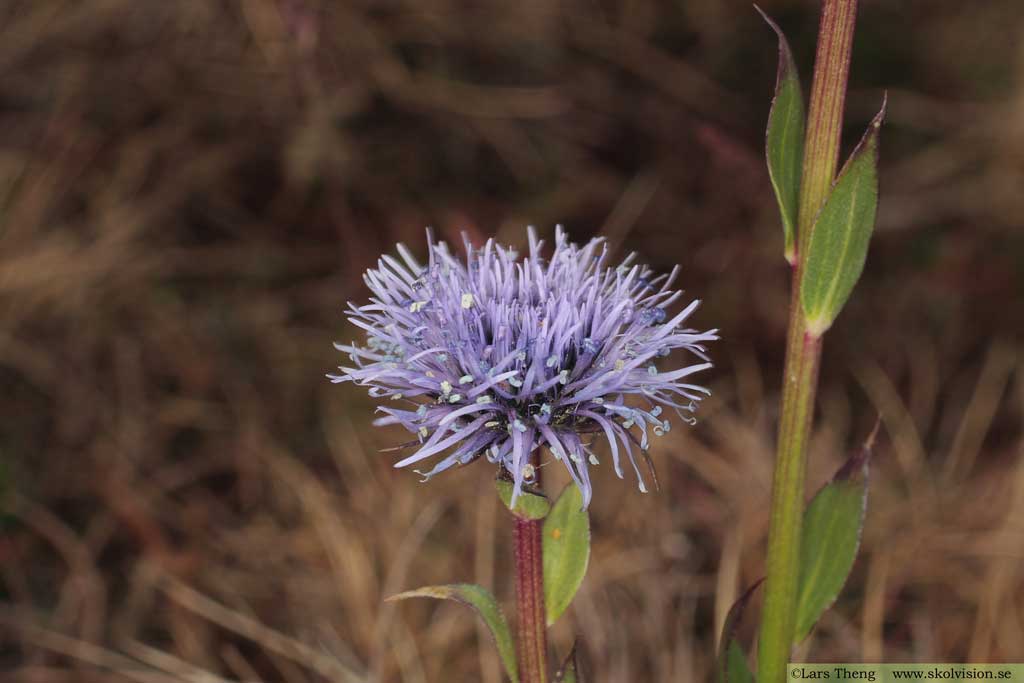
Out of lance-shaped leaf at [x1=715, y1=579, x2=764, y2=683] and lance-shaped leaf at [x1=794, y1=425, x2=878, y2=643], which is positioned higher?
lance-shaped leaf at [x1=794, y1=425, x2=878, y2=643]

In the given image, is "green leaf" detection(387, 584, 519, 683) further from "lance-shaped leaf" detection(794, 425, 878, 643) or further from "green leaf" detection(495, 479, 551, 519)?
"lance-shaped leaf" detection(794, 425, 878, 643)

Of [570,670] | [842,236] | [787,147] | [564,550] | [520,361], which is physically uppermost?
[787,147]

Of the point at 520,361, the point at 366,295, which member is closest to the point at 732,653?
the point at 520,361

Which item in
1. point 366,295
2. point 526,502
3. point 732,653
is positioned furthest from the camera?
point 366,295

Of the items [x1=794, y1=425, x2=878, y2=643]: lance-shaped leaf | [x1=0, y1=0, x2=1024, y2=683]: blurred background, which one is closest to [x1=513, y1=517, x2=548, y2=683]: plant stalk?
[x1=794, y1=425, x2=878, y2=643]: lance-shaped leaf

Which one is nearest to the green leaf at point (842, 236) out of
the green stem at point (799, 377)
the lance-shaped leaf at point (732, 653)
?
the green stem at point (799, 377)

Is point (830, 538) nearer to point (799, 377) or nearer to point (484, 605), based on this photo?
point (799, 377)

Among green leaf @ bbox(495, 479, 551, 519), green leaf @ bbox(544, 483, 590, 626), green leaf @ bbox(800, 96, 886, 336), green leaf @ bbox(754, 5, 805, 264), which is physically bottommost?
green leaf @ bbox(544, 483, 590, 626)
